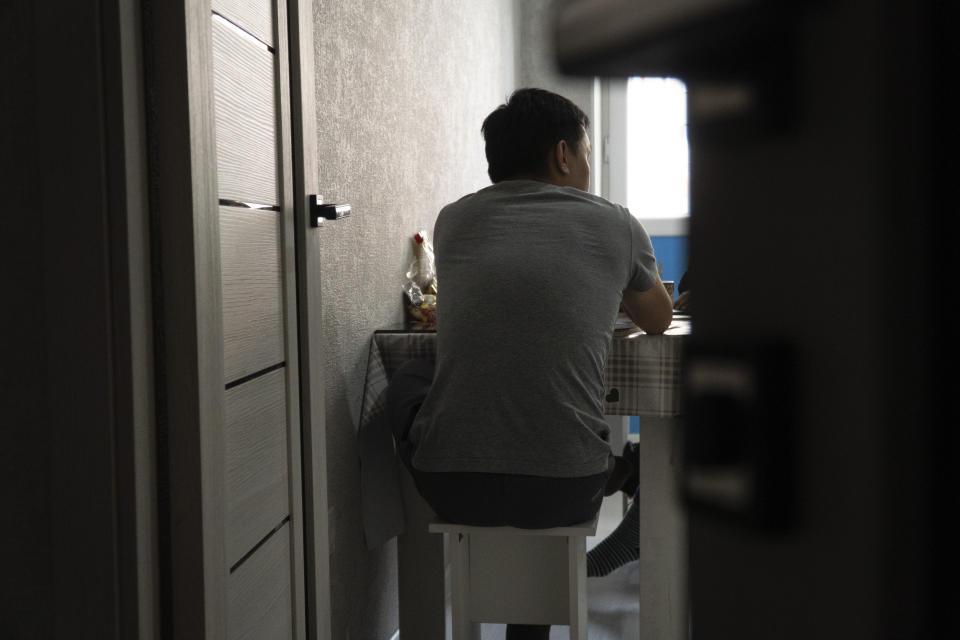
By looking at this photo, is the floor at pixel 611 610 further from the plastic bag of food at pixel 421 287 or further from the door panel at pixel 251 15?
the door panel at pixel 251 15

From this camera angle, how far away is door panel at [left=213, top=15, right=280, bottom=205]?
1.15m

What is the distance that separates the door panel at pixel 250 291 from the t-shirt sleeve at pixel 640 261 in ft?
2.19

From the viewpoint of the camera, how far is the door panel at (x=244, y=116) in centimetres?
115

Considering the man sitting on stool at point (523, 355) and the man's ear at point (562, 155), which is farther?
the man's ear at point (562, 155)

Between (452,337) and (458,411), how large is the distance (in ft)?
0.44

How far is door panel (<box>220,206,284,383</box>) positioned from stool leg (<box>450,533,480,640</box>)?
26.2 inches

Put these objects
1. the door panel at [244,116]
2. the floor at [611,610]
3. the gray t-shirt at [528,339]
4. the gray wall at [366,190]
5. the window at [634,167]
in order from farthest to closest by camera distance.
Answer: the window at [634,167] → the floor at [611,610] → the gray wall at [366,190] → the gray t-shirt at [528,339] → the door panel at [244,116]

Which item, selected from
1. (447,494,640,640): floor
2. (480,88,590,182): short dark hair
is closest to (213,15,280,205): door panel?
(480,88,590,182): short dark hair

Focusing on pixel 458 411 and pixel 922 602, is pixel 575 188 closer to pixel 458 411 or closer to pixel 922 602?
pixel 458 411

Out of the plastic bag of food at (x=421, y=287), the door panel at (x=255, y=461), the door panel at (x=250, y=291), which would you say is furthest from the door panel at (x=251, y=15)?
the plastic bag of food at (x=421, y=287)

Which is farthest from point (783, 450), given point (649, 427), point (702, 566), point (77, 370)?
point (649, 427)

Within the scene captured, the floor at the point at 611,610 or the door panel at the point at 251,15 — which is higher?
the door panel at the point at 251,15

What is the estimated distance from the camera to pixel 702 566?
13 centimetres

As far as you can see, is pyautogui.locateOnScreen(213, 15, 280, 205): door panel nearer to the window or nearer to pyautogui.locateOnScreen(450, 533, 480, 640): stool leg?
pyautogui.locateOnScreen(450, 533, 480, 640): stool leg
